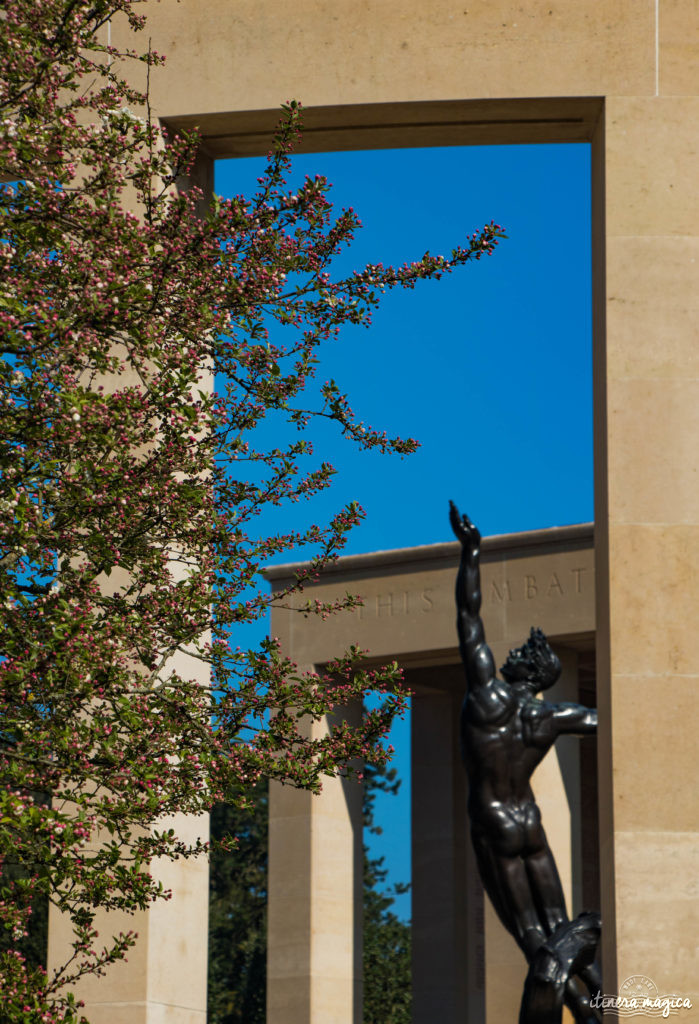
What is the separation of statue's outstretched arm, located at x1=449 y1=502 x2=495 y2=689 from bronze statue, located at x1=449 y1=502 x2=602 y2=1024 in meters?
0.01

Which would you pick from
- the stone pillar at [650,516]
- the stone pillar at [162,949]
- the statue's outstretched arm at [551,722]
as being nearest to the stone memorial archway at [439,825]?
Answer: the statue's outstretched arm at [551,722]

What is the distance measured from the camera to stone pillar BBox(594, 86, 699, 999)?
9625 millimetres

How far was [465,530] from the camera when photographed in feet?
49.3

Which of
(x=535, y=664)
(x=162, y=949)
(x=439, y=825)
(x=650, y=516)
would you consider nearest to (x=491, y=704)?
(x=535, y=664)

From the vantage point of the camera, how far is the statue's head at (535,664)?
17.2 meters

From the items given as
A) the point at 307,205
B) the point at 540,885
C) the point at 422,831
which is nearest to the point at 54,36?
the point at 307,205

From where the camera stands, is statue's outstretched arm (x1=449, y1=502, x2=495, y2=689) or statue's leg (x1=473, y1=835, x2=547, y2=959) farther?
statue's leg (x1=473, y1=835, x2=547, y2=959)

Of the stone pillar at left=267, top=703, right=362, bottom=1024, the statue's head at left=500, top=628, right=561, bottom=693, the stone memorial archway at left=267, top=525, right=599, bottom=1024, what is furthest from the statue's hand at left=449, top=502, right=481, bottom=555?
the stone pillar at left=267, top=703, right=362, bottom=1024

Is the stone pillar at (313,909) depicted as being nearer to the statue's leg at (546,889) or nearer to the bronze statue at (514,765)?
the bronze statue at (514,765)

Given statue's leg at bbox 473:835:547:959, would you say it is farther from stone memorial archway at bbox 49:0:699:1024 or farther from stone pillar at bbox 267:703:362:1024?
stone pillar at bbox 267:703:362:1024

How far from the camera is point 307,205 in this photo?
938cm

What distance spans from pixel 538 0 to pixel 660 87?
3.30 ft

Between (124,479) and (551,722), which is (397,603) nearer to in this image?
(551,722)

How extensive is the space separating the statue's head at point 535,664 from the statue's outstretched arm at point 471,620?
27 centimetres
